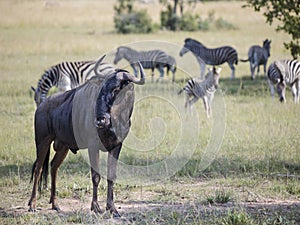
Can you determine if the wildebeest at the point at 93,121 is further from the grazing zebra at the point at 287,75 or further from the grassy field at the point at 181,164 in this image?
the grazing zebra at the point at 287,75

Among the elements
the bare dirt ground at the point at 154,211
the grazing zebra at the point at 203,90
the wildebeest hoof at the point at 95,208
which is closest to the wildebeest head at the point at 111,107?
the wildebeest hoof at the point at 95,208

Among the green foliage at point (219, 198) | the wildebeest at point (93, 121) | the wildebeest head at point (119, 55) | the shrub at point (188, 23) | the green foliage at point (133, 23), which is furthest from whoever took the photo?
the shrub at point (188, 23)

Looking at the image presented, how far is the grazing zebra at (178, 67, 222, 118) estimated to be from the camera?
50.6ft

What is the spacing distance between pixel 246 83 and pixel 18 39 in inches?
560

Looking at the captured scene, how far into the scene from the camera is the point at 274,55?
26.4 m

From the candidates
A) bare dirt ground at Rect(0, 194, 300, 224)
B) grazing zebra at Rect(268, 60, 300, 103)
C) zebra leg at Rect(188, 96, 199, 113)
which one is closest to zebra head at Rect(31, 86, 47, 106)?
zebra leg at Rect(188, 96, 199, 113)

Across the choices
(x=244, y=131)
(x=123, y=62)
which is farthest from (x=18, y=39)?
(x=244, y=131)

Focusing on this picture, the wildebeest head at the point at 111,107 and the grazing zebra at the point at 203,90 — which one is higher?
the wildebeest head at the point at 111,107

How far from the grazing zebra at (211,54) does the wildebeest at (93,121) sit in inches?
594

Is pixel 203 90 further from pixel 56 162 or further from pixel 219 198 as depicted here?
pixel 56 162

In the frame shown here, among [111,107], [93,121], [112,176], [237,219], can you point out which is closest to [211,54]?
[112,176]

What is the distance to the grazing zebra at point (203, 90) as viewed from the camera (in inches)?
608

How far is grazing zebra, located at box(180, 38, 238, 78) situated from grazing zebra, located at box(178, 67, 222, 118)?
660 centimetres

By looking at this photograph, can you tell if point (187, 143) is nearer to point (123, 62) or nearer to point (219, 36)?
point (123, 62)
